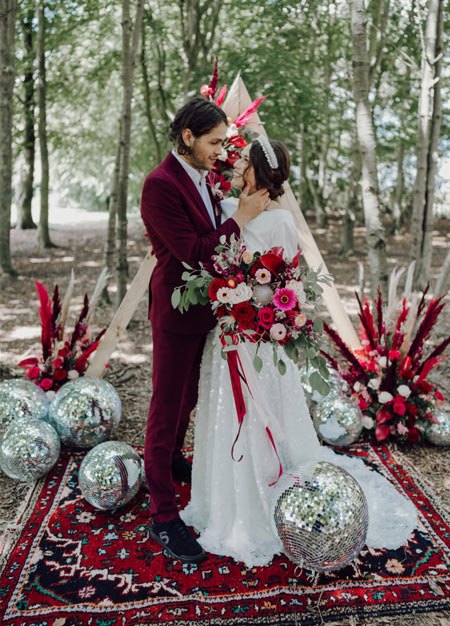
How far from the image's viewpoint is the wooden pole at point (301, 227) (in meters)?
3.17

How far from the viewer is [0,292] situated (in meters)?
7.48

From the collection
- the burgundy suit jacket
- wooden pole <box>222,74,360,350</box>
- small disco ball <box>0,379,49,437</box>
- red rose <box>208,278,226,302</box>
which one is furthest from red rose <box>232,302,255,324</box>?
small disco ball <box>0,379,49,437</box>

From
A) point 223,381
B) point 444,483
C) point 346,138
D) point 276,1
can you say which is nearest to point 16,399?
point 223,381

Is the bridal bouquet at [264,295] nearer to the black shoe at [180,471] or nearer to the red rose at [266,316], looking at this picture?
the red rose at [266,316]

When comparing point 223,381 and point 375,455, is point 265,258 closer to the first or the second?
point 223,381

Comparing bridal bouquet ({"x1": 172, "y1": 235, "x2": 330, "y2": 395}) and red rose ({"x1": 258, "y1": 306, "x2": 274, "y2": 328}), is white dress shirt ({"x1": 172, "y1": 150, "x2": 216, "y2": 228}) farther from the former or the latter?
red rose ({"x1": 258, "y1": 306, "x2": 274, "y2": 328})

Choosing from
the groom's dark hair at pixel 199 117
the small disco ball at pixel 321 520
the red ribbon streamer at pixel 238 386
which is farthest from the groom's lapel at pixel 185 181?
the small disco ball at pixel 321 520

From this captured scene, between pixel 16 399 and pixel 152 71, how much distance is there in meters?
10.3

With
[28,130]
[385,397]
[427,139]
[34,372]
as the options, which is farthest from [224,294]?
[28,130]

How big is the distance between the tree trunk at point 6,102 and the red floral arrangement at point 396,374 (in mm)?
5164

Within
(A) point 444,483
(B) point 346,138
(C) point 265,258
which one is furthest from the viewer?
(B) point 346,138

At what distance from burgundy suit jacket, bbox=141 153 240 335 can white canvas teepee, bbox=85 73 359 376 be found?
0.90 meters

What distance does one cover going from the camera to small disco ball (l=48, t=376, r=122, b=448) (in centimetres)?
337

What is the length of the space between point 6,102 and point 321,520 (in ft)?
20.7
